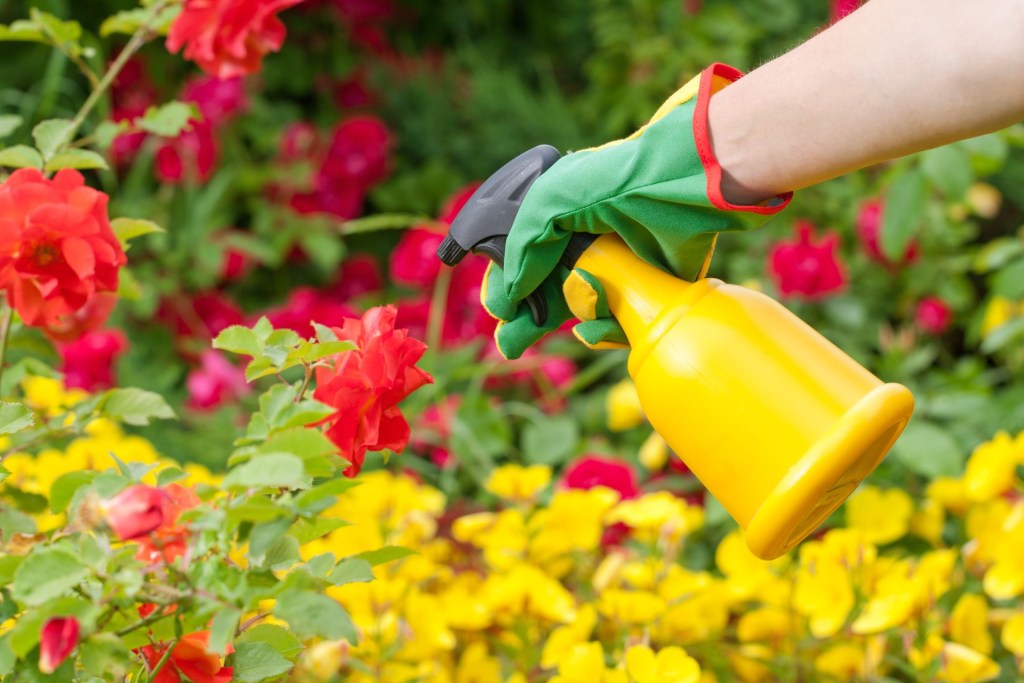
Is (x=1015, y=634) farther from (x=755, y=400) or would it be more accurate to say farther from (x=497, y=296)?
Result: (x=497, y=296)

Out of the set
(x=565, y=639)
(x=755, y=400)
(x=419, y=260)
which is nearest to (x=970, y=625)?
(x=565, y=639)

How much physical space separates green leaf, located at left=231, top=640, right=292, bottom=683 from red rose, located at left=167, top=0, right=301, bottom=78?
56 cm

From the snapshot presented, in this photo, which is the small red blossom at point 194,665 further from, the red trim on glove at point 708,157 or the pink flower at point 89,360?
the pink flower at point 89,360

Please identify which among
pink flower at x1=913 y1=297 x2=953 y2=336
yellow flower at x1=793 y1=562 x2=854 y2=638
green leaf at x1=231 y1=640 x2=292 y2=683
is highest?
green leaf at x1=231 y1=640 x2=292 y2=683

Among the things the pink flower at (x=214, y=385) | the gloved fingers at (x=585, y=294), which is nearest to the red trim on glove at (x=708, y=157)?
the gloved fingers at (x=585, y=294)

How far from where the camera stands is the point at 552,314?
890 millimetres

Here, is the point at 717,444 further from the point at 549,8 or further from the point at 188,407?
the point at 549,8

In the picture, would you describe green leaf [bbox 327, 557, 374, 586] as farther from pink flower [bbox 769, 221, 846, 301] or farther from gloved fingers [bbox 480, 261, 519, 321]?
pink flower [bbox 769, 221, 846, 301]

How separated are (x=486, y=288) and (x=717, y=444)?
9.8 inches

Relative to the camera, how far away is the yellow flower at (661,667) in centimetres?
83

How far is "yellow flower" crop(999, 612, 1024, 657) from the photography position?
3.35 ft

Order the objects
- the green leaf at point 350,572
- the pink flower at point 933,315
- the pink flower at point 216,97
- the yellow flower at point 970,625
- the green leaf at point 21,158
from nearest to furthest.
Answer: the green leaf at point 350,572, the green leaf at point 21,158, the yellow flower at point 970,625, the pink flower at point 933,315, the pink flower at point 216,97

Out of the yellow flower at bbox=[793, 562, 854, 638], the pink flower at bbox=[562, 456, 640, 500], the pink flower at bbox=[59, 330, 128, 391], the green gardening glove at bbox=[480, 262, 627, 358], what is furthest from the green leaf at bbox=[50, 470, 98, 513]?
the pink flower at bbox=[59, 330, 128, 391]

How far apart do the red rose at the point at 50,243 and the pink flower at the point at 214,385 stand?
3.41 ft
